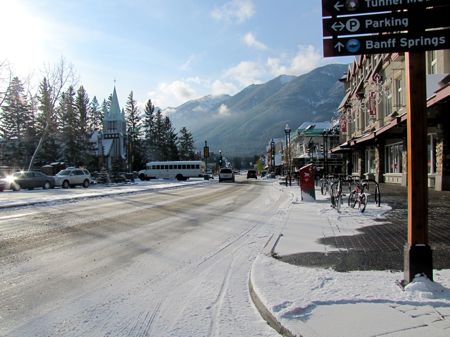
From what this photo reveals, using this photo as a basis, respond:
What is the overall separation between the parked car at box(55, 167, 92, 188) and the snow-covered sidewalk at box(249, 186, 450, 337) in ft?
116

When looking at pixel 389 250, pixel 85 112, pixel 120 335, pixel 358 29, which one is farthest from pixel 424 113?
pixel 85 112

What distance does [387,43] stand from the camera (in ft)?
17.6

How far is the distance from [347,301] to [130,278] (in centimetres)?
328

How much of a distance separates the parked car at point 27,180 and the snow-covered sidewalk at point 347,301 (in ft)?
113

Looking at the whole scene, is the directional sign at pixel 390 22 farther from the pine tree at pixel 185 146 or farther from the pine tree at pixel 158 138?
the pine tree at pixel 185 146

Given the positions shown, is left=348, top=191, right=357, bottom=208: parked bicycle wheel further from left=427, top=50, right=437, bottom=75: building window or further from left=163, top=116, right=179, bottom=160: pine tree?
left=163, top=116, right=179, bottom=160: pine tree

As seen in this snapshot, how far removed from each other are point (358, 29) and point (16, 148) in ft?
222

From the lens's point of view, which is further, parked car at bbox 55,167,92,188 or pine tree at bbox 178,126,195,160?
pine tree at bbox 178,126,195,160

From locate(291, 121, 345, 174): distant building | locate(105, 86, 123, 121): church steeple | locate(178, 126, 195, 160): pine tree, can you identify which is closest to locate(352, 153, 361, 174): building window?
locate(291, 121, 345, 174): distant building

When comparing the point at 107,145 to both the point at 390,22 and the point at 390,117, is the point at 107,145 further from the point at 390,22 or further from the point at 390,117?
the point at 390,22

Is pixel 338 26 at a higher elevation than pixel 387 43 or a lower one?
higher

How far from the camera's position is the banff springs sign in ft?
17.2

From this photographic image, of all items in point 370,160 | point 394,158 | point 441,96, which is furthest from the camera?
point 370,160

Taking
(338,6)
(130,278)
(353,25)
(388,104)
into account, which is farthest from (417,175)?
(388,104)
